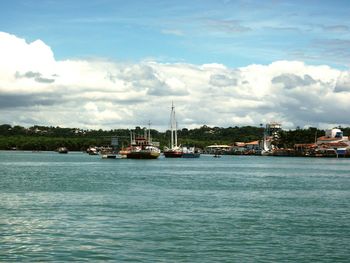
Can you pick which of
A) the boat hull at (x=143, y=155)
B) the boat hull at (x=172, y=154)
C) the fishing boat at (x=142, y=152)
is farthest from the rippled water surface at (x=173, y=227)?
the boat hull at (x=172, y=154)

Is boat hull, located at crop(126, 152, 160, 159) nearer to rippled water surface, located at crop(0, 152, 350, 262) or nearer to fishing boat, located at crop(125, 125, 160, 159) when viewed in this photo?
fishing boat, located at crop(125, 125, 160, 159)

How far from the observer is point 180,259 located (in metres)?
25.6

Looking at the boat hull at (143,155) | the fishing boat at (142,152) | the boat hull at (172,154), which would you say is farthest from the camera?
the boat hull at (172,154)

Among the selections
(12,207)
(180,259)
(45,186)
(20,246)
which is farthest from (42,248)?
(45,186)

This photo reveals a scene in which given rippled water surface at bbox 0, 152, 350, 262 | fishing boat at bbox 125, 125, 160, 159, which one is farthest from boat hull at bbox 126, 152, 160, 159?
rippled water surface at bbox 0, 152, 350, 262

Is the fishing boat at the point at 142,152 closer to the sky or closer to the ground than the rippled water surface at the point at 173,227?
closer to the sky

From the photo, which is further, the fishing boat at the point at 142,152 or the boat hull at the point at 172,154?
the boat hull at the point at 172,154

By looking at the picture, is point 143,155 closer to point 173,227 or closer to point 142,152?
point 142,152

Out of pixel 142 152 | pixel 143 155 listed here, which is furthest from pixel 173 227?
pixel 143 155

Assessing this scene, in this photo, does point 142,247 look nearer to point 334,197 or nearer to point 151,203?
point 151,203

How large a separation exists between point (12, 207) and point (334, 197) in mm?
28346

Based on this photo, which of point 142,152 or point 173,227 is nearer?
point 173,227

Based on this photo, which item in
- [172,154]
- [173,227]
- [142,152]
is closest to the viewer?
[173,227]

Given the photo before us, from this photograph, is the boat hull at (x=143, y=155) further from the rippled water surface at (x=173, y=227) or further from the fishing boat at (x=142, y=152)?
the rippled water surface at (x=173, y=227)
